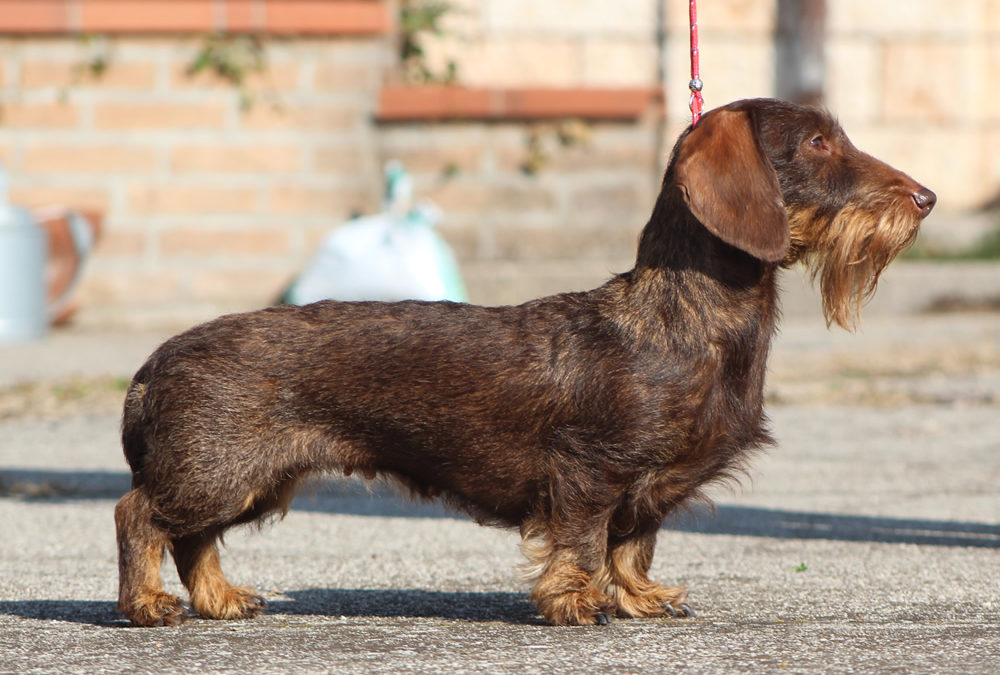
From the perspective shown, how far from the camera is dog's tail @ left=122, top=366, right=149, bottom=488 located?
4039 millimetres

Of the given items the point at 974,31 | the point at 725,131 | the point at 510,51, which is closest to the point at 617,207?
the point at 510,51

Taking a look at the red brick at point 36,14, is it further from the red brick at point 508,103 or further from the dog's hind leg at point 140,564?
the dog's hind leg at point 140,564

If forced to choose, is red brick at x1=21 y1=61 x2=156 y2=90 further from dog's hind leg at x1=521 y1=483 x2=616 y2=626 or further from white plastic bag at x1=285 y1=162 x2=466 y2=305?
dog's hind leg at x1=521 y1=483 x2=616 y2=626

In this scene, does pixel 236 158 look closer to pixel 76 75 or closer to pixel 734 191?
pixel 76 75

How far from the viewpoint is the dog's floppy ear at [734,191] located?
383 centimetres

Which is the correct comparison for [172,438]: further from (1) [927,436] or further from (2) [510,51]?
(2) [510,51]

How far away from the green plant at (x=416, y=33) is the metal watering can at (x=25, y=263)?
269cm

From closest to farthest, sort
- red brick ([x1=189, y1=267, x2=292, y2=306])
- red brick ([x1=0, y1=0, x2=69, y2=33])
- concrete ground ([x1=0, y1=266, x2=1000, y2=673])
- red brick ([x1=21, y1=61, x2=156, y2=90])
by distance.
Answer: concrete ground ([x1=0, y1=266, x2=1000, y2=673]) → red brick ([x1=0, y1=0, x2=69, y2=33]) → red brick ([x1=21, y1=61, x2=156, y2=90]) → red brick ([x1=189, y1=267, x2=292, y2=306])

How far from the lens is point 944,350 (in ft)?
30.9

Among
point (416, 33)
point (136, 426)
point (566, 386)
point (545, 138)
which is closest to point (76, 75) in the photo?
point (416, 33)

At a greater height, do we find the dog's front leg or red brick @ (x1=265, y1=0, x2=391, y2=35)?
red brick @ (x1=265, y1=0, x2=391, y2=35)

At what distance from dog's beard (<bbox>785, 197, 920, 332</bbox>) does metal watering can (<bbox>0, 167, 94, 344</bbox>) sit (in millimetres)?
6996

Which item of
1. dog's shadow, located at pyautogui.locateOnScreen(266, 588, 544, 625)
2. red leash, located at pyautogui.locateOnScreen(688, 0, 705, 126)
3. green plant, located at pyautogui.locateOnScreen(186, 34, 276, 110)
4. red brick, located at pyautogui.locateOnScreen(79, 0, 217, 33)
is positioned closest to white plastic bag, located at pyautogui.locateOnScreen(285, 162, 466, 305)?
green plant, located at pyautogui.locateOnScreen(186, 34, 276, 110)

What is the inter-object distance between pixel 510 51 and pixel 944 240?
393 cm
